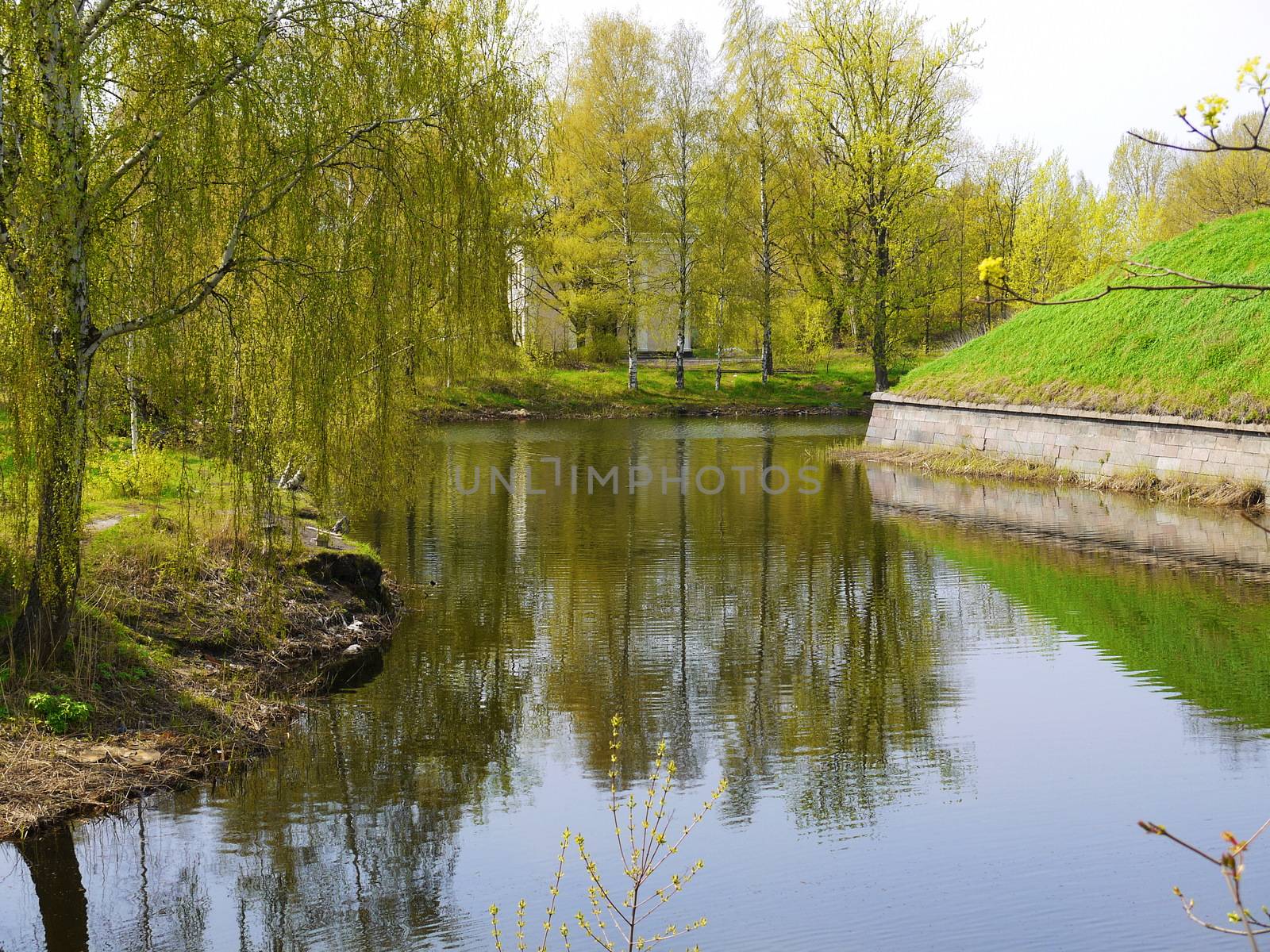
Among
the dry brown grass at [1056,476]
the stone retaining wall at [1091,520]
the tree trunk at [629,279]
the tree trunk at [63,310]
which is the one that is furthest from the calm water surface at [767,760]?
the tree trunk at [629,279]

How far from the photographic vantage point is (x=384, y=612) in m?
11.8

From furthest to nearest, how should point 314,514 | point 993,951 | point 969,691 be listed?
point 314,514
point 969,691
point 993,951

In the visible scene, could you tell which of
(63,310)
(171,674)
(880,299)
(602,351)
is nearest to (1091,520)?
(171,674)

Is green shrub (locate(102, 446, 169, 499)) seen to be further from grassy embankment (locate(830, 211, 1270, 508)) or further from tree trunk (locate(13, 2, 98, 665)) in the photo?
grassy embankment (locate(830, 211, 1270, 508))

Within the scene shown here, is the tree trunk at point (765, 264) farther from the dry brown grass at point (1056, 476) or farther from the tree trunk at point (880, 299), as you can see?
the dry brown grass at point (1056, 476)

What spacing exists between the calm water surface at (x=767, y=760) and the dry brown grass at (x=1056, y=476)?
146 inches

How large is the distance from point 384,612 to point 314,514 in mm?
2997

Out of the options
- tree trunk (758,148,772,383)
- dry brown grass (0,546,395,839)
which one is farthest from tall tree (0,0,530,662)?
tree trunk (758,148,772,383)

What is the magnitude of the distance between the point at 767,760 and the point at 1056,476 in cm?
1603

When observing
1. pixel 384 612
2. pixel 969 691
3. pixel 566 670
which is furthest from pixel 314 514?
pixel 969 691

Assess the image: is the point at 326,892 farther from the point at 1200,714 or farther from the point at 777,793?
the point at 1200,714

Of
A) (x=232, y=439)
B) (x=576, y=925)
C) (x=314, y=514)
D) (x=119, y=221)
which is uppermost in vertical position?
(x=119, y=221)

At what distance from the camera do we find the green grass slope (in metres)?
20.6

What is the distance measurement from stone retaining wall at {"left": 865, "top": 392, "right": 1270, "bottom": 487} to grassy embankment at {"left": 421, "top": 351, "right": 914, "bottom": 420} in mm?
10806
